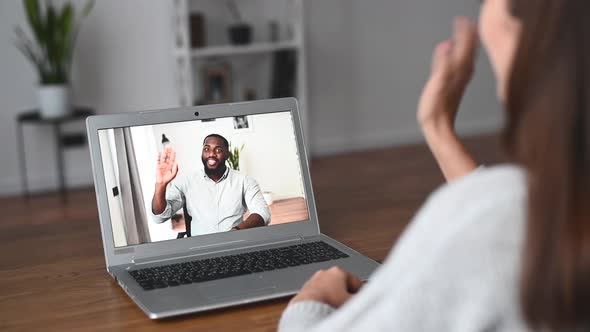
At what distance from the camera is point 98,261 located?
1.39 metres

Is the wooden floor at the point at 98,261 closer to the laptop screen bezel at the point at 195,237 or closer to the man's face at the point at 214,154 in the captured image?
the laptop screen bezel at the point at 195,237

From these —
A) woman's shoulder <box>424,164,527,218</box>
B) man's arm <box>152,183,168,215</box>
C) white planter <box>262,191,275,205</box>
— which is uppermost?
woman's shoulder <box>424,164,527,218</box>

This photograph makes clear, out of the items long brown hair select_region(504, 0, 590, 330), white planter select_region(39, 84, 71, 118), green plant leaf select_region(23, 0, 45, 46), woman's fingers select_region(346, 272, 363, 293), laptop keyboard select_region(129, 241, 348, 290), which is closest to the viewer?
long brown hair select_region(504, 0, 590, 330)

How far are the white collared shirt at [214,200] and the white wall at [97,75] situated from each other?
279cm

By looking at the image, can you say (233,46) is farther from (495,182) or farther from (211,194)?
(495,182)

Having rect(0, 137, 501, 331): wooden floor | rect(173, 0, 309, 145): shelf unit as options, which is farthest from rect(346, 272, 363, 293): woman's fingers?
rect(173, 0, 309, 145): shelf unit

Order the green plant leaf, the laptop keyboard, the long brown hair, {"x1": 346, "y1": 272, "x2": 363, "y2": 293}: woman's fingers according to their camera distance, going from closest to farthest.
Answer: the long brown hair → {"x1": 346, "y1": 272, "x2": 363, "y2": 293}: woman's fingers → the laptop keyboard → the green plant leaf

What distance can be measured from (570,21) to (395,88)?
414cm

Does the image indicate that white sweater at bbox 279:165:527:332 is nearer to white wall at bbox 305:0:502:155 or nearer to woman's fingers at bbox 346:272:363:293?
woman's fingers at bbox 346:272:363:293

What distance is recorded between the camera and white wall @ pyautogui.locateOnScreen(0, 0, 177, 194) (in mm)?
3852

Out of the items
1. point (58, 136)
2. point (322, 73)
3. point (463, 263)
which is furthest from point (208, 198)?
point (322, 73)

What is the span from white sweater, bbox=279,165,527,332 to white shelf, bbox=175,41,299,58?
330 cm

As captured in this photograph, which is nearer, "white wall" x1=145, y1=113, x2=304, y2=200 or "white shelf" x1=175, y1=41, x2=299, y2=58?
"white wall" x1=145, y1=113, x2=304, y2=200

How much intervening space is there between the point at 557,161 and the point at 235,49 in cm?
350
